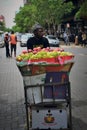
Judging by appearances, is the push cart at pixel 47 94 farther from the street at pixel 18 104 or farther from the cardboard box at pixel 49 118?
the street at pixel 18 104

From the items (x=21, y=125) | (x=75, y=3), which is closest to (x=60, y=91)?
(x=21, y=125)

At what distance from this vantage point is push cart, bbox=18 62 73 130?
20.2 ft

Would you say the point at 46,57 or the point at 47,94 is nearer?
the point at 47,94

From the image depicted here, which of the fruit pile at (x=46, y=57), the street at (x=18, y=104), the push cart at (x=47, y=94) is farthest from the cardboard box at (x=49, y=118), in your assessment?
the street at (x=18, y=104)

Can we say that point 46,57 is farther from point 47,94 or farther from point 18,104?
point 18,104

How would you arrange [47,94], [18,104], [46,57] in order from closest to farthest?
[47,94] → [46,57] → [18,104]

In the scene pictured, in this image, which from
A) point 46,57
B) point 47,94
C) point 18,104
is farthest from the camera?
point 18,104

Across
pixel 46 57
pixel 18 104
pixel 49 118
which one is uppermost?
pixel 46 57

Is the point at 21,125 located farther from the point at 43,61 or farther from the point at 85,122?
the point at 43,61

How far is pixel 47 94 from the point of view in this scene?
6.20 m

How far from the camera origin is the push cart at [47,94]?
6.17 metres

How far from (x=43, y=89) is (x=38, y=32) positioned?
82.1 inches

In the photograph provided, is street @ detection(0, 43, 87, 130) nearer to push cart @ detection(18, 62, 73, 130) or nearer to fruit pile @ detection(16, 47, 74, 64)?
push cart @ detection(18, 62, 73, 130)

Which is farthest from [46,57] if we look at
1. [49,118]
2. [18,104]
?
[18,104]
